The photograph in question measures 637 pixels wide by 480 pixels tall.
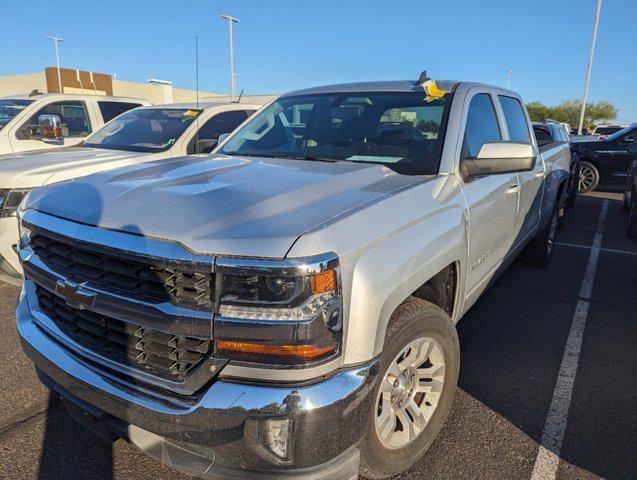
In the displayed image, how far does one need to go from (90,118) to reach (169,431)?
265 inches

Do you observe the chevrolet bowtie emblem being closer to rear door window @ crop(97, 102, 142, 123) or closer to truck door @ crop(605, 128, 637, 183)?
rear door window @ crop(97, 102, 142, 123)

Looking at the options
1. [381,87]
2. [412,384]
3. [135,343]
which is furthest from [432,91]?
[135,343]

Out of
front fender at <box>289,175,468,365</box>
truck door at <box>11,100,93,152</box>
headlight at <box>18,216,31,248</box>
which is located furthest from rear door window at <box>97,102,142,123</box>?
front fender at <box>289,175,468,365</box>

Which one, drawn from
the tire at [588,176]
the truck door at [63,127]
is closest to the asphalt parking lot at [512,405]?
the truck door at [63,127]

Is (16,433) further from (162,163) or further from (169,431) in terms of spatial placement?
(162,163)

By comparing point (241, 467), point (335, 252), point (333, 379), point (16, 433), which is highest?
point (335, 252)

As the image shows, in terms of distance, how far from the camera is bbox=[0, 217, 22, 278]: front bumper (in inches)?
156

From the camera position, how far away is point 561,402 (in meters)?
2.98

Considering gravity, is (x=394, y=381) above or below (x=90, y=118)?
below

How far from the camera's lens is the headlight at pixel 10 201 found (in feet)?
13.2

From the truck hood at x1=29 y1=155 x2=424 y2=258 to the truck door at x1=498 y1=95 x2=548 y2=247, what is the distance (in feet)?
5.77

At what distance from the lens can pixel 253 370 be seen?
165 cm

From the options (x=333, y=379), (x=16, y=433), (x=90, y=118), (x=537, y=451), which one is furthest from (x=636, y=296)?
(x=90, y=118)

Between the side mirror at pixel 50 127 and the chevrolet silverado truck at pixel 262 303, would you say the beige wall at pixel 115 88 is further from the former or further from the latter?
the chevrolet silverado truck at pixel 262 303
